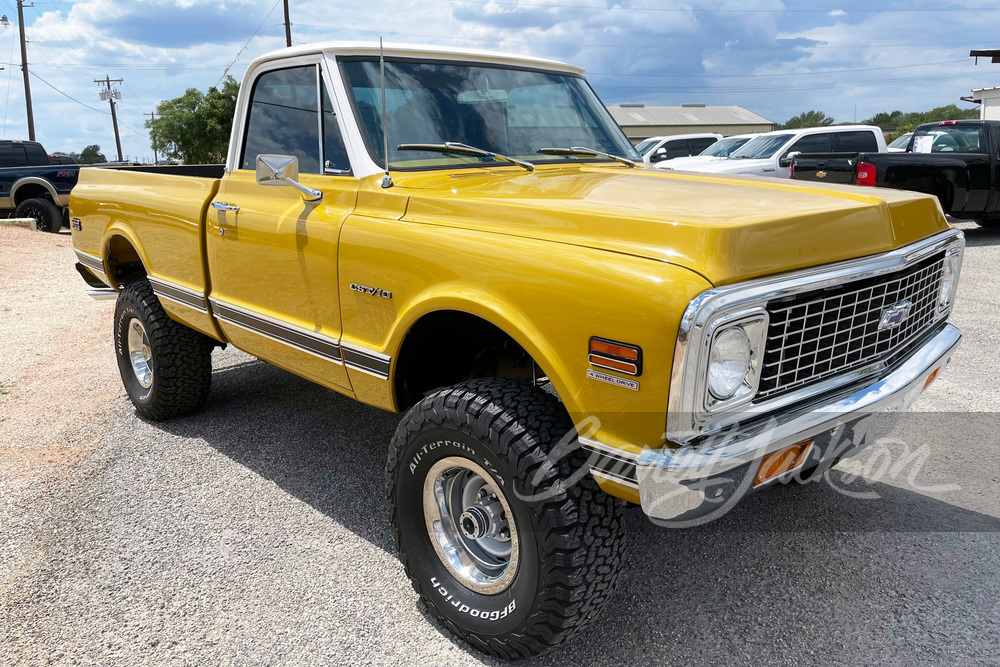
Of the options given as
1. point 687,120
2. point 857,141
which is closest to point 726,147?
point 857,141

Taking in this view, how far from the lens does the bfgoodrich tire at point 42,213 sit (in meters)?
15.1

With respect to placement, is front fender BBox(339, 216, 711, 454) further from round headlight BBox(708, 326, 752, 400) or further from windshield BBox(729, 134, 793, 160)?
windshield BBox(729, 134, 793, 160)

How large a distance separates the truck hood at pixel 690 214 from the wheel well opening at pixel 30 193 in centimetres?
1549

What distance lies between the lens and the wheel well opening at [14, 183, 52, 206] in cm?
1539

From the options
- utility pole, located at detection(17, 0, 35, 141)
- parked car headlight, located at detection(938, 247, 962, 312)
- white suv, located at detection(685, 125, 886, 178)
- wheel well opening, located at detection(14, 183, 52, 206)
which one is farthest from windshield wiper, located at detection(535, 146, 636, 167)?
utility pole, located at detection(17, 0, 35, 141)

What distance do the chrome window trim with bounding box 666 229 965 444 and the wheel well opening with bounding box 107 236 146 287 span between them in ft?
13.0

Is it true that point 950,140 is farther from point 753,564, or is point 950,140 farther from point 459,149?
point 459,149

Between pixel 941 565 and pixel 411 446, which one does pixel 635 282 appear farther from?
pixel 941 565

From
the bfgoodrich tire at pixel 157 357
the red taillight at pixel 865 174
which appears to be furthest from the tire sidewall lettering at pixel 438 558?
the red taillight at pixel 865 174

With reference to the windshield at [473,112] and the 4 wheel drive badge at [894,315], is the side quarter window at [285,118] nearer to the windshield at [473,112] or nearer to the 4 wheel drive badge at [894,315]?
the windshield at [473,112]

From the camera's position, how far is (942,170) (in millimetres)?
10500

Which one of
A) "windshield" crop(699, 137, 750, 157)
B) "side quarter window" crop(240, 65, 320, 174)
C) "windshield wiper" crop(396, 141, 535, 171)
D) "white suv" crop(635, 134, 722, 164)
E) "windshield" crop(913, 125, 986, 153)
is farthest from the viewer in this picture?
"white suv" crop(635, 134, 722, 164)

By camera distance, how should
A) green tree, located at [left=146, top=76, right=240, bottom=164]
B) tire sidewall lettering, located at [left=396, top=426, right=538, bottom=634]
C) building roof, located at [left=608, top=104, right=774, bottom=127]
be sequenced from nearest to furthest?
tire sidewall lettering, located at [left=396, top=426, right=538, bottom=634]
green tree, located at [left=146, top=76, right=240, bottom=164]
building roof, located at [left=608, top=104, right=774, bottom=127]

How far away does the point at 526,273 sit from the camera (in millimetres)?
2275
